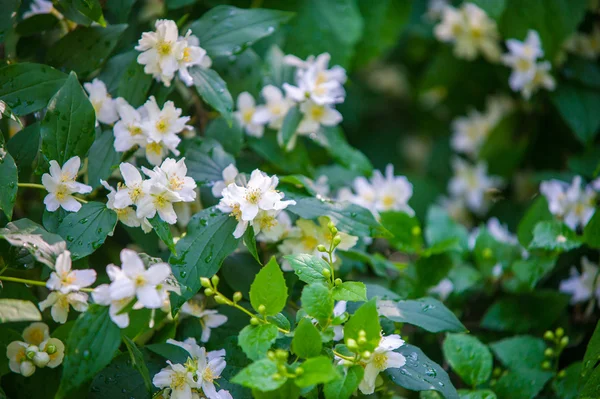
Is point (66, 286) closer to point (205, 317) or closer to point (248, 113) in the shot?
point (205, 317)

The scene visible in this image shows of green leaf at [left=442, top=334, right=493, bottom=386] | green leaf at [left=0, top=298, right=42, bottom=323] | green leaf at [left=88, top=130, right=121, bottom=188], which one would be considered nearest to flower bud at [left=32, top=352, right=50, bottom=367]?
green leaf at [left=0, top=298, right=42, bottom=323]

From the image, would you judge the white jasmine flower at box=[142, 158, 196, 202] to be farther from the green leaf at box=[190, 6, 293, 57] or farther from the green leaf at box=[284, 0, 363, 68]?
the green leaf at box=[284, 0, 363, 68]

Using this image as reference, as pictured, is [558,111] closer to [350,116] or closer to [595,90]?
[595,90]

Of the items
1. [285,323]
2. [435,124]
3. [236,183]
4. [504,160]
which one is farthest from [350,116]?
[285,323]

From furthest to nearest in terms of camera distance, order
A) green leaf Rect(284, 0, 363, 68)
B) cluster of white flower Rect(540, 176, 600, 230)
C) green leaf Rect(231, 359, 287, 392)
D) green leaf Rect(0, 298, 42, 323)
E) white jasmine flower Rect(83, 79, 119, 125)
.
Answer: green leaf Rect(284, 0, 363, 68)
cluster of white flower Rect(540, 176, 600, 230)
white jasmine flower Rect(83, 79, 119, 125)
green leaf Rect(0, 298, 42, 323)
green leaf Rect(231, 359, 287, 392)

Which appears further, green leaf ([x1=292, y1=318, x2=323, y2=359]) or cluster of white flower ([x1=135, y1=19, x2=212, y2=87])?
cluster of white flower ([x1=135, y1=19, x2=212, y2=87])

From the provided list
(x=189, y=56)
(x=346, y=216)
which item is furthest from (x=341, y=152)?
(x=189, y=56)

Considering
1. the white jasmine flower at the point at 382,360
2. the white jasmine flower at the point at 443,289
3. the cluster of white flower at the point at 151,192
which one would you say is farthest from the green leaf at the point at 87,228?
the white jasmine flower at the point at 443,289
